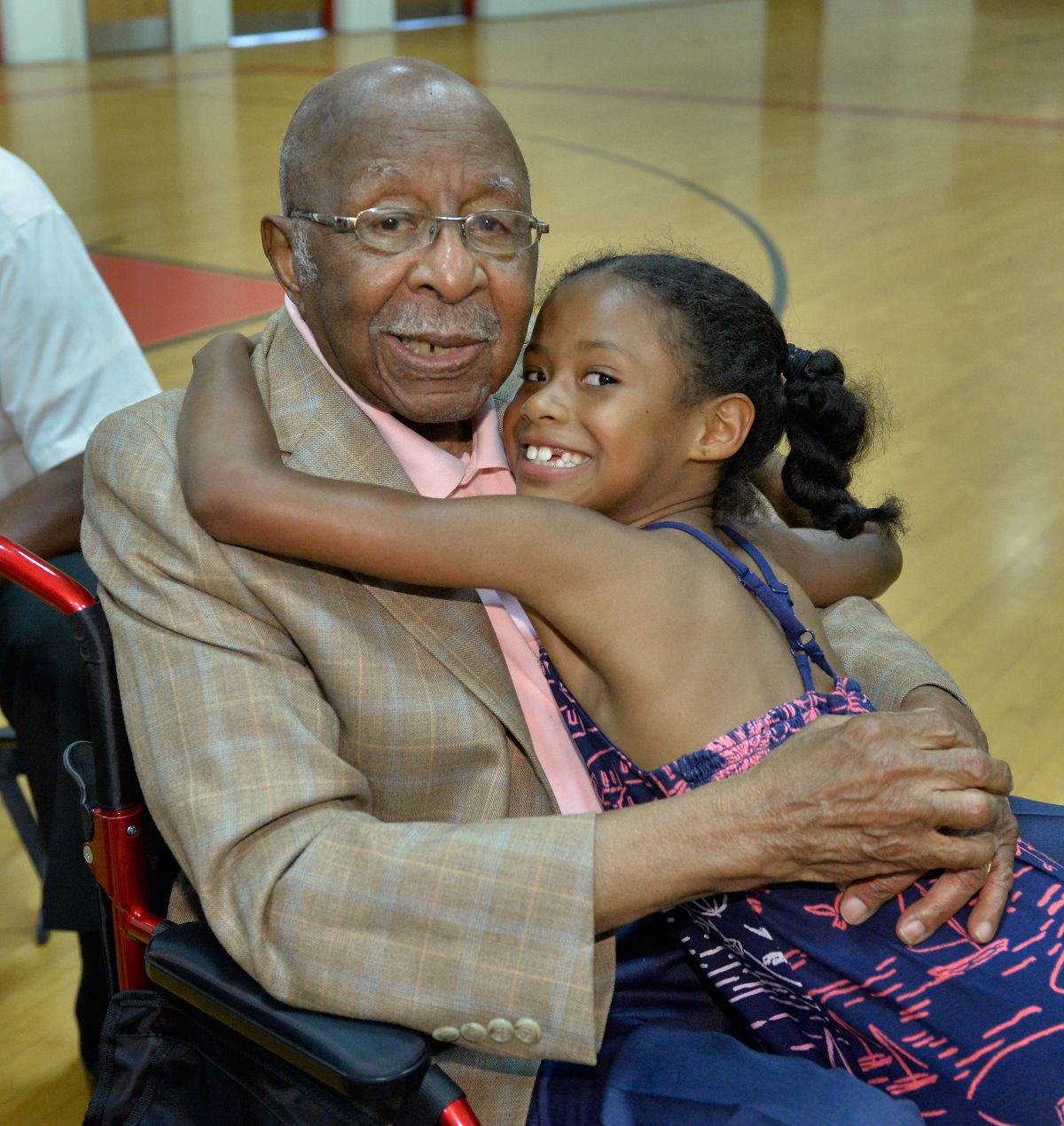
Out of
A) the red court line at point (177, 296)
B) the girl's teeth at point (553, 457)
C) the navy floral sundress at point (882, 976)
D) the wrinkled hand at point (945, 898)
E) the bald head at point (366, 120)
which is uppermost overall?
the bald head at point (366, 120)

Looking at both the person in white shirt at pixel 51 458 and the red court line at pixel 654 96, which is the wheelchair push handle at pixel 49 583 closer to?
the person in white shirt at pixel 51 458

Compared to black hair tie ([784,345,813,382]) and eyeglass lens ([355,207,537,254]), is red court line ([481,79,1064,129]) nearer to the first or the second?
black hair tie ([784,345,813,382])

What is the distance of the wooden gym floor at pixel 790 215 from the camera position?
3500 millimetres

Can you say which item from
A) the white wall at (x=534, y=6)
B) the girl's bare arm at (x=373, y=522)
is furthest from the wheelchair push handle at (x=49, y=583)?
the white wall at (x=534, y=6)

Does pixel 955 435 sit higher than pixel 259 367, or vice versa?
pixel 259 367

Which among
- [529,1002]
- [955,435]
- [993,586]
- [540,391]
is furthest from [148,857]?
[955,435]

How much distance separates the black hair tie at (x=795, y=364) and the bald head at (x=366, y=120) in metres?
0.42

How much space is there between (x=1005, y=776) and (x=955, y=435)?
348 centimetres

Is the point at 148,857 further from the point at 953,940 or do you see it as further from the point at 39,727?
the point at 953,940

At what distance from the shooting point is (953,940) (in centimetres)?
142

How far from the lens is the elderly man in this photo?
1.28 meters

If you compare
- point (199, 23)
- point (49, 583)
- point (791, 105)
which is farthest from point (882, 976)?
point (199, 23)

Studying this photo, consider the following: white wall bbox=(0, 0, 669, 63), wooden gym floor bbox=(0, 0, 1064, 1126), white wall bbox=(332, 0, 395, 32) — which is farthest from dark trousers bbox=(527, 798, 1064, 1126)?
white wall bbox=(332, 0, 395, 32)

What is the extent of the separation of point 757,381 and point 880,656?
393 millimetres
